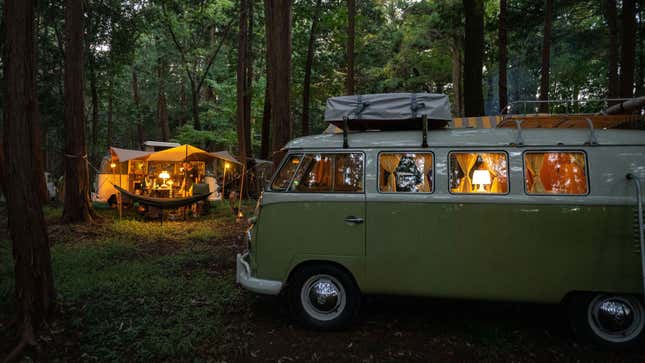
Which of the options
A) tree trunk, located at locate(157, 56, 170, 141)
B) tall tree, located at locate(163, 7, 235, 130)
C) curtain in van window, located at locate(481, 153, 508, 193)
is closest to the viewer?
curtain in van window, located at locate(481, 153, 508, 193)

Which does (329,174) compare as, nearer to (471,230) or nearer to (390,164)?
(390,164)

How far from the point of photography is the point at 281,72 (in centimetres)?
959

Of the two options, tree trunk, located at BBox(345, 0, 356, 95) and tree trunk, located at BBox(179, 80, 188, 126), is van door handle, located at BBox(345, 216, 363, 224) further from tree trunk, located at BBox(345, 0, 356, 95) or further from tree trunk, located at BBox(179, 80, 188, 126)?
tree trunk, located at BBox(179, 80, 188, 126)

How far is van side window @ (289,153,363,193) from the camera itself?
4.88m

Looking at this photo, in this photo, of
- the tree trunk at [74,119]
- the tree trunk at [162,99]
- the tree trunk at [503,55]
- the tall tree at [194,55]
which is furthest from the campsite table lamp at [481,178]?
the tree trunk at [162,99]

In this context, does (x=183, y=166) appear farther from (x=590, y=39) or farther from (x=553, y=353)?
(x=590, y=39)

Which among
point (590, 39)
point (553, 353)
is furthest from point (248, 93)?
point (553, 353)

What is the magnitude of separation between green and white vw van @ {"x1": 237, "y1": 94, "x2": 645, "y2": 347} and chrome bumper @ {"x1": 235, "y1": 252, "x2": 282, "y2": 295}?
0.04 feet

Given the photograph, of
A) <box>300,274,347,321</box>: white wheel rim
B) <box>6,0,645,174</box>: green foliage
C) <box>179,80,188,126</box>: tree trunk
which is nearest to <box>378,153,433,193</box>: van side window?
<box>300,274,347,321</box>: white wheel rim

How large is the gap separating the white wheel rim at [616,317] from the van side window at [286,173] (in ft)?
12.3

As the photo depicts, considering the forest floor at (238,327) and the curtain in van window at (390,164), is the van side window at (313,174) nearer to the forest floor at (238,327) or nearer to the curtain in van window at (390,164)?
the curtain in van window at (390,164)

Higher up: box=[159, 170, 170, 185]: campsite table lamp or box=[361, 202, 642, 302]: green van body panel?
box=[159, 170, 170, 185]: campsite table lamp

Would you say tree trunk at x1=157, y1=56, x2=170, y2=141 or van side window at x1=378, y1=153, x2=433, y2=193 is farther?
tree trunk at x1=157, y1=56, x2=170, y2=141

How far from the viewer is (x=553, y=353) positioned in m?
4.38
